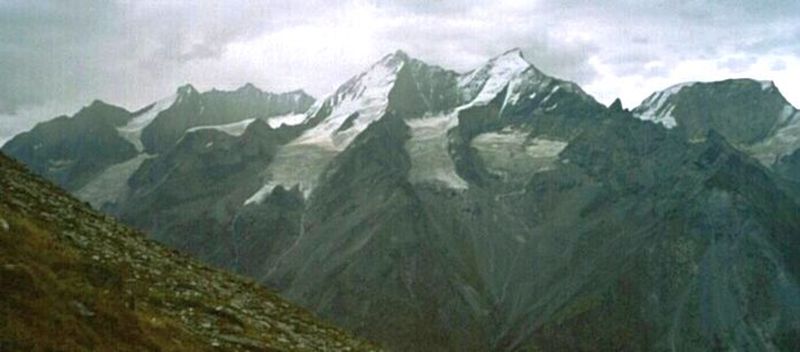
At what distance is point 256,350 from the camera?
33.0 metres

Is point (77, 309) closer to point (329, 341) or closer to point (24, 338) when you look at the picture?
point (24, 338)

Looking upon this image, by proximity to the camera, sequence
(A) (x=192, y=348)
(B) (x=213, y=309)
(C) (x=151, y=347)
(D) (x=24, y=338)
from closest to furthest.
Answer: (D) (x=24, y=338) < (C) (x=151, y=347) < (A) (x=192, y=348) < (B) (x=213, y=309)

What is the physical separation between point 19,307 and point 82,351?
1733 millimetres

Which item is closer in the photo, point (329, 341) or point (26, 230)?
point (26, 230)

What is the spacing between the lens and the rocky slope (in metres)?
23.0

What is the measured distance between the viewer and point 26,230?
30.8 metres

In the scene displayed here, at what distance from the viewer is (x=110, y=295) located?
27859mm

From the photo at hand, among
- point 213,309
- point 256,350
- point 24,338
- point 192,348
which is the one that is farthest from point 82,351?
point 213,309

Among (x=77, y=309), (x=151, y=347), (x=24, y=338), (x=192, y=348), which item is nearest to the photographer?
(x=24, y=338)

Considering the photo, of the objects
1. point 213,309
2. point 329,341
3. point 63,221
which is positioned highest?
point 63,221

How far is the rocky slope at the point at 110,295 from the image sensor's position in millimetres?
23016

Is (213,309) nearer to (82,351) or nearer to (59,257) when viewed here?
(59,257)

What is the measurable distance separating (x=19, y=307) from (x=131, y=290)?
12.2 metres

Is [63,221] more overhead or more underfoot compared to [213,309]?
more overhead
